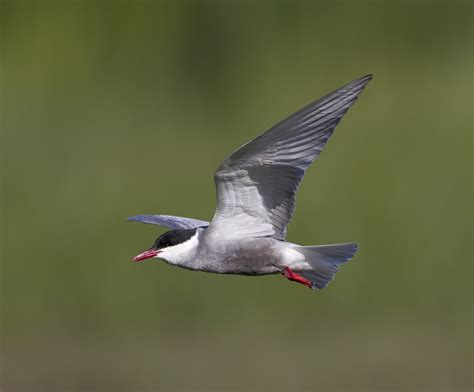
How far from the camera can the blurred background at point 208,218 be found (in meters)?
8.27

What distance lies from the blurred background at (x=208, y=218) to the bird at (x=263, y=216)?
2770 mm

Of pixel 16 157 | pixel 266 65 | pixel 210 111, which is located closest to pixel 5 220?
pixel 16 157

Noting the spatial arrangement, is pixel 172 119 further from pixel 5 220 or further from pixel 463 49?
pixel 463 49

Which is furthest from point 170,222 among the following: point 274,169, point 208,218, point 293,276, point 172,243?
point 208,218

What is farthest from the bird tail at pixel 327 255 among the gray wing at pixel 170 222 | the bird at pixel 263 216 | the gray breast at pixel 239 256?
the gray wing at pixel 170 222

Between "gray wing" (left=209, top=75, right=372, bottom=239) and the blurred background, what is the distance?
9.21ft

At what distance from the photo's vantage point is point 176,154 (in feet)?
29.4

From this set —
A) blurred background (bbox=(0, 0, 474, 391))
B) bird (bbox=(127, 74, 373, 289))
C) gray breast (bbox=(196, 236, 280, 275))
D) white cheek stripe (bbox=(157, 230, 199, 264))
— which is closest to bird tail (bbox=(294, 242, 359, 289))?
bird (bbox=(127, 74, 373, 289))

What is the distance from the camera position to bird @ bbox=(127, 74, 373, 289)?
5.03 meters

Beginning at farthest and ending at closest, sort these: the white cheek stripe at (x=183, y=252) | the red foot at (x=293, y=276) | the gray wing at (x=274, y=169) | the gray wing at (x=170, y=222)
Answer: the gray wing at (x=170, y=222)
the red foot at (x=293, y=276)
the white cheek stripe at (x=183, y=252)
the gray wing at (x=274, y=169)

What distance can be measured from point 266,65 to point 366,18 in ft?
3.62

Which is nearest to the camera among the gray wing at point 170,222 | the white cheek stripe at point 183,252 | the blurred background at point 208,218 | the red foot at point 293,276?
the white cheek stripe at point 183,252

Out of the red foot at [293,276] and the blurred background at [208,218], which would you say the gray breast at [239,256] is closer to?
the red foot at [293,276]

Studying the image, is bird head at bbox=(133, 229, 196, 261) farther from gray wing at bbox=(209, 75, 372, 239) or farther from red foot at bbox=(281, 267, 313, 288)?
red foot at bbox=(281, 267, 313, 288)
